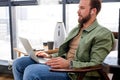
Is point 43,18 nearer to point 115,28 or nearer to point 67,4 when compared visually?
point 67,4

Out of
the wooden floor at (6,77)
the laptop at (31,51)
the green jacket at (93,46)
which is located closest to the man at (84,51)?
the green jacket at (93,46)

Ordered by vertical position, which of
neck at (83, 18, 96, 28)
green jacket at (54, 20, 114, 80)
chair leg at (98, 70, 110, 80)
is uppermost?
neck at (83, 18, 96, 28)

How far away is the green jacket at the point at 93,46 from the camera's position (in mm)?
1580

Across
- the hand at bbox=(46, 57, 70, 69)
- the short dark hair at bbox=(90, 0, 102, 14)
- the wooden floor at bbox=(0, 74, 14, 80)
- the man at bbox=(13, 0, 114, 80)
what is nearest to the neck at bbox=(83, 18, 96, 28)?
the man at bbox=(13, 0, 114, 80)

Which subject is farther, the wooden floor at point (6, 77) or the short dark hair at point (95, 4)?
the wooden floor at point (6, 77)

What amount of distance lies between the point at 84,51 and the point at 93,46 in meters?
0.09

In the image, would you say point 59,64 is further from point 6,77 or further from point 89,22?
point 6,77

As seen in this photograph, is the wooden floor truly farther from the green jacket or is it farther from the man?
the green jacket

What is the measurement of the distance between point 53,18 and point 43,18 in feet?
0.56

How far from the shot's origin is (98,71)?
5.12ft

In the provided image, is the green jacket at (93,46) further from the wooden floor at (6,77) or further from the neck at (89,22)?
the wooden floor at (6,77)

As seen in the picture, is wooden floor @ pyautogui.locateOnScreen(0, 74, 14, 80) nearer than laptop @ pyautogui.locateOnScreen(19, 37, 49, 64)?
No

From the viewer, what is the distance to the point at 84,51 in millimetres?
1678

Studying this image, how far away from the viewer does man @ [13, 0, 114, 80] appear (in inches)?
62.6
